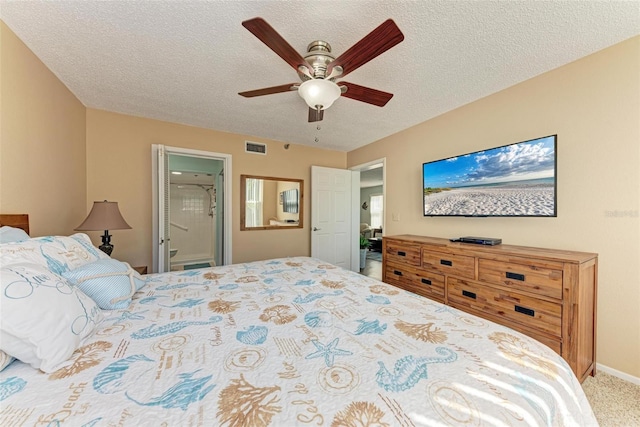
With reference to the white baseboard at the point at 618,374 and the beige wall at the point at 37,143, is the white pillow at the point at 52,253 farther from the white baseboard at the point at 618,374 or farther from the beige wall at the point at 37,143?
the white baseboard at the point at 618,374

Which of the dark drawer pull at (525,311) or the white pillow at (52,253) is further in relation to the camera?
the dark drawer pull at (525,311)

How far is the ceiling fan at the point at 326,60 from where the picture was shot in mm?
1200

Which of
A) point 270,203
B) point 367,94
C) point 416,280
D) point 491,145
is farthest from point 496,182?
point 270,203

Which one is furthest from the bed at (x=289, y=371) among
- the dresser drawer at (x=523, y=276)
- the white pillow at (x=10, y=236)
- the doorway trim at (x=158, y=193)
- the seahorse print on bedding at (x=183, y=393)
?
the doorway trim at (x=158, y=193)

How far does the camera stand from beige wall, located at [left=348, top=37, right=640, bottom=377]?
1.72 m

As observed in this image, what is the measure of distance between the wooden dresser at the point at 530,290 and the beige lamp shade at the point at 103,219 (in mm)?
3130

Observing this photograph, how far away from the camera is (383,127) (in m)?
3.39

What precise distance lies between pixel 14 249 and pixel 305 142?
3.46m

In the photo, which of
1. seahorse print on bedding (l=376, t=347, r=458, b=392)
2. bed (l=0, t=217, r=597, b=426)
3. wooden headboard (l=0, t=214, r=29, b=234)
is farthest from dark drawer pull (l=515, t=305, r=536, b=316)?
wooden headboard (l=0, t=214, r=29, b=234)

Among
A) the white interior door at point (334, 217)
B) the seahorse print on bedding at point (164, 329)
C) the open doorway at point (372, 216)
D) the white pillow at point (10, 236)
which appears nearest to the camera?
the seahorse print on bedding at point (164, 329)

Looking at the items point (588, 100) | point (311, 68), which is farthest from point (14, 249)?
point (588, 100)

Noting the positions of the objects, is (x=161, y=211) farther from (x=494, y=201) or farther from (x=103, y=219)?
(x=494, y=201)

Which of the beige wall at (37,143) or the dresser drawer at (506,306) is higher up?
the beige wall at (37,143)

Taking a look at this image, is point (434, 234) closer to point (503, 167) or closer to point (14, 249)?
point (503, 167)
